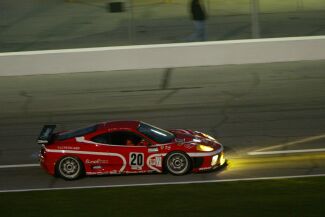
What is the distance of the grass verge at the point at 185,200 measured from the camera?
13320 mm

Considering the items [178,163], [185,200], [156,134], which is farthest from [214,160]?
[185,200]

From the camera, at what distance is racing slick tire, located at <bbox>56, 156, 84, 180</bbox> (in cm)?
1584

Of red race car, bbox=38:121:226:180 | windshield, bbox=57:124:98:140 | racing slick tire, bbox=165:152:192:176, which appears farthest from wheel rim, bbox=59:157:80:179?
racing slick tire, bbox=165:152:192:176

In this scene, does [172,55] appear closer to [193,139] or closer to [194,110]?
[194,110]

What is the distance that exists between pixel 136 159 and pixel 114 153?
436mm

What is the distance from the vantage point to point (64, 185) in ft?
51.5

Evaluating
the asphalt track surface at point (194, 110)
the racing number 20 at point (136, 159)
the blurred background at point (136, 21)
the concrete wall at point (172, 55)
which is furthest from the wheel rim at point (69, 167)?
the blurred background at point (136, 21)

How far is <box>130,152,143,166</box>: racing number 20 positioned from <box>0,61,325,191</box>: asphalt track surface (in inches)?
12.6

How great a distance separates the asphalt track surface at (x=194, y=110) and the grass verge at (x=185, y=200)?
0.69 m

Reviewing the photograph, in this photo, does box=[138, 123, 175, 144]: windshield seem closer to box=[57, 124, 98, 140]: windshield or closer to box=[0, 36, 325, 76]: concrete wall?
box=[57, 124, 98, 140]: windshield

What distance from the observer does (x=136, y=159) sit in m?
15.7

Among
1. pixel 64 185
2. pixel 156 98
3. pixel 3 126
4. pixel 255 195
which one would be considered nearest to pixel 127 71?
pixel 156 98

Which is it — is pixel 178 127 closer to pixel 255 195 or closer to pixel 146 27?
pixel 255 195

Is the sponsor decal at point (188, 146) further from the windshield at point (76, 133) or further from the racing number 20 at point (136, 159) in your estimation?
the windshield at point (76, 133)
